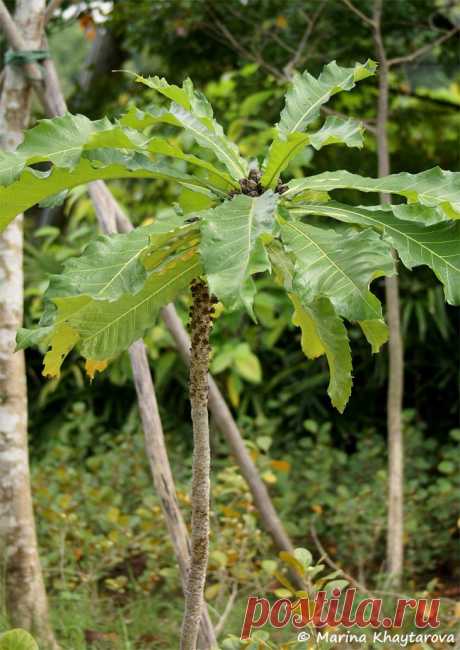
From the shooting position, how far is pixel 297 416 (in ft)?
16.2

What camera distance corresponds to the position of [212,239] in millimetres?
1562

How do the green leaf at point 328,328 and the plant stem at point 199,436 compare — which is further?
the plant stem at point 199,436

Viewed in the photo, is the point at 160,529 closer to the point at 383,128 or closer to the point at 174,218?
the point at 383,128

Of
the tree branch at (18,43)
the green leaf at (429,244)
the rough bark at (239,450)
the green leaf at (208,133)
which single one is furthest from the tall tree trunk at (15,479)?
the green leaf at (429,244)

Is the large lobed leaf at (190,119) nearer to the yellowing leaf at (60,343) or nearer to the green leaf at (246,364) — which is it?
the yellowing leaf at (60,343)

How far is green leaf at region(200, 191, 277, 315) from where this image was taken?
1.48 meters

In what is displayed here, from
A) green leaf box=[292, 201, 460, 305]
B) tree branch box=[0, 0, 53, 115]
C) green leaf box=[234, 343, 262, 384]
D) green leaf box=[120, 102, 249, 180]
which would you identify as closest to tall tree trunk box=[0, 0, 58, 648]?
tree branch box=[0, 0, 53, 115]

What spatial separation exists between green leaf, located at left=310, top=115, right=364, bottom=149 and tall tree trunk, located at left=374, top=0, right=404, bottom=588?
182 centimetres

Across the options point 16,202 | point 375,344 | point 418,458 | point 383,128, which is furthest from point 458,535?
point 16,202

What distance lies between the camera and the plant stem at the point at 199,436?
1869 millimetres

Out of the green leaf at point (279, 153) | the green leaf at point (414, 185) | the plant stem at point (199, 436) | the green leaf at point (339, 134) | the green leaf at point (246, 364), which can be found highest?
the green leaf at point (246, 364)

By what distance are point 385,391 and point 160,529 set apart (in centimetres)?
171

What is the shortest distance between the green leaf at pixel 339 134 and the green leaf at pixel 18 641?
1274mm

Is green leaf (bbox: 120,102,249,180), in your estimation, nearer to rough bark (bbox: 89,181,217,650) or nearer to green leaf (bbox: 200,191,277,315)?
green leaf (bbox: 200,191,277,315)
